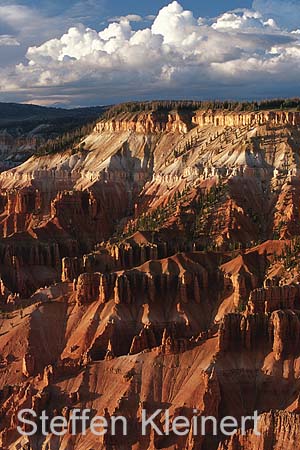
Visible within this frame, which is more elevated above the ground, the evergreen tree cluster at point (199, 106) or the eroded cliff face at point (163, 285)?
the evergreen tree cluster at point (199, 106)

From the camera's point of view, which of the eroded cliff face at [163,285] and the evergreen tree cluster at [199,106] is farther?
the evergreen tree cluster at [199,106]

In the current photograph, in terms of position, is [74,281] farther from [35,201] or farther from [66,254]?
[35,201]

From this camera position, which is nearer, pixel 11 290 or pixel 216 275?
pixel 216 275

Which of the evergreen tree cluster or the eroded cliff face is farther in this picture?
the evergreen tree cluster

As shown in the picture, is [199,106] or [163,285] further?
[199,106]

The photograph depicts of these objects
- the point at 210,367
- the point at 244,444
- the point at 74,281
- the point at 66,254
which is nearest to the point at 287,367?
the point at 210,367

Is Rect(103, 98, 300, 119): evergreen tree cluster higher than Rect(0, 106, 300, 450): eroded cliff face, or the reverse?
Rect(103, 98, 300, 119): evergreen tree cluster

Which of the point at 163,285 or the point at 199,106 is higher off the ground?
the point at 199,106

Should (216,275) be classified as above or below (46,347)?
above
